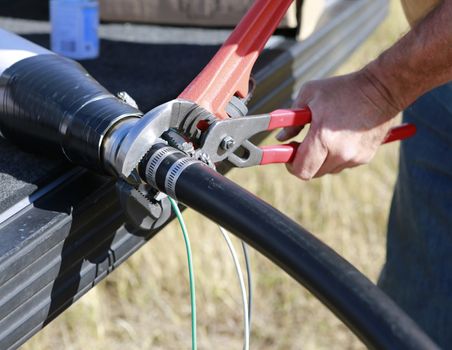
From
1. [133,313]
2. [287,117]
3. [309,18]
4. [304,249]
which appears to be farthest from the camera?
[133,313]

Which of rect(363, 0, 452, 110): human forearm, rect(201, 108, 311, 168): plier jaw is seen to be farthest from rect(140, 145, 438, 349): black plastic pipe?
rect(363, 0, 452, 110): human forearm

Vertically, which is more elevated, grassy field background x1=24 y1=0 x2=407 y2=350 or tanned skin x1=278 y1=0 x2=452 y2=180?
tanned skin x1=278 y1=0 x2=452 y2=180

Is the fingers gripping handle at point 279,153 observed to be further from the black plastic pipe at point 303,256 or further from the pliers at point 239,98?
the black plastic pipe at point 303,256

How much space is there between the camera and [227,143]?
3.01ft

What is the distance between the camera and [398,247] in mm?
1589

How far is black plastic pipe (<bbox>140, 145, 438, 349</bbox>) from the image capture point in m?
0.62

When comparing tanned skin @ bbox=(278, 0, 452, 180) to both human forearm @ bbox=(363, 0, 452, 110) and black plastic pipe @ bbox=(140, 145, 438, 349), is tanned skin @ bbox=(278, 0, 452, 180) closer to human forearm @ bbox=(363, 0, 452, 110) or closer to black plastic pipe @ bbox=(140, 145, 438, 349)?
human forearm @ bbox=(363, 0, 452, 110)

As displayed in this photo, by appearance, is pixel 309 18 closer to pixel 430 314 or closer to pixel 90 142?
pixel 430 314

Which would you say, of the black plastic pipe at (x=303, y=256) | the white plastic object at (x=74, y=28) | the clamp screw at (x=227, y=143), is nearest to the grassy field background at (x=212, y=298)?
the white plastic object at (x=74, y=28)

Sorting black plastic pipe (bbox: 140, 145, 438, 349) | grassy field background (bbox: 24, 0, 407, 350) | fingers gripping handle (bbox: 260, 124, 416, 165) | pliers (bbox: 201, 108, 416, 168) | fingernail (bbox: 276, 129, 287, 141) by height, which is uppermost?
black plastic pipe (bbox: 140, 145, 438, 349)

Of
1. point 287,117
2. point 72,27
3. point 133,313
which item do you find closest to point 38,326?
point 287,117

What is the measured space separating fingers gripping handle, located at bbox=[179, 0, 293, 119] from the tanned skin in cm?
9

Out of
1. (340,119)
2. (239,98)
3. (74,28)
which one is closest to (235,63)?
(239,98)

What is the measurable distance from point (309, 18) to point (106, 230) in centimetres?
79
